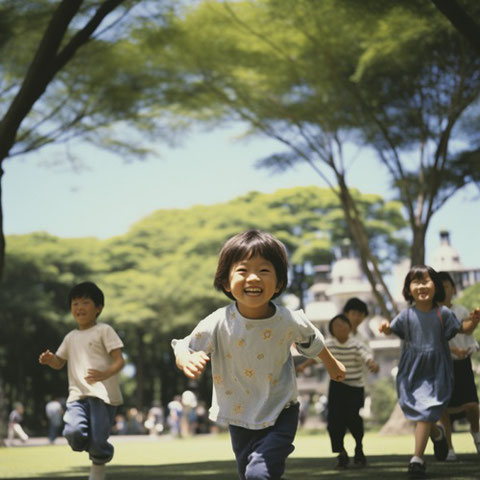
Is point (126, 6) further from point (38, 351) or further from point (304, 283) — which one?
point (304, 283)

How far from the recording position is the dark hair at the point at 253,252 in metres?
4.13

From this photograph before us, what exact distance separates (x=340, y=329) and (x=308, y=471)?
1504 millimetres

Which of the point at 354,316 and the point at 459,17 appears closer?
the point at 459,17

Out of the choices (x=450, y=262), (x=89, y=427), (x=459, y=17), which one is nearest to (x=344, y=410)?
(x=89, y=427)

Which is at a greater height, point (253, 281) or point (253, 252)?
point (253, 252)

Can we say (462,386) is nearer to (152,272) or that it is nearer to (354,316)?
(354,316)

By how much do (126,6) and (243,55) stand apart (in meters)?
5.06

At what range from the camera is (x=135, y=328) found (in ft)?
131

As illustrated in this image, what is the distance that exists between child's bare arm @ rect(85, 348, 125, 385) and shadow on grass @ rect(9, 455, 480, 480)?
5.20 ft

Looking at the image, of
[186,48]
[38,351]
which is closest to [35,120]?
[186,48]

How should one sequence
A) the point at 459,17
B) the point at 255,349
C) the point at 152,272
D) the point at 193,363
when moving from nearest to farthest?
the point at 193,363 → the point at 255,349 → the point at 459,17 → the point at 152,272

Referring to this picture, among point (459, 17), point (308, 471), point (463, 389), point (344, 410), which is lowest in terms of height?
point (308, 471)

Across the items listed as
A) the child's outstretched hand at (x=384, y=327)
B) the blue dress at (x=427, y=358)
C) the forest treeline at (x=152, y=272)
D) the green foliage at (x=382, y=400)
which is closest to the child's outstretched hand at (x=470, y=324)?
the blue dress at (x=427, y=358)

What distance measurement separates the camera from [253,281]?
410 cm
